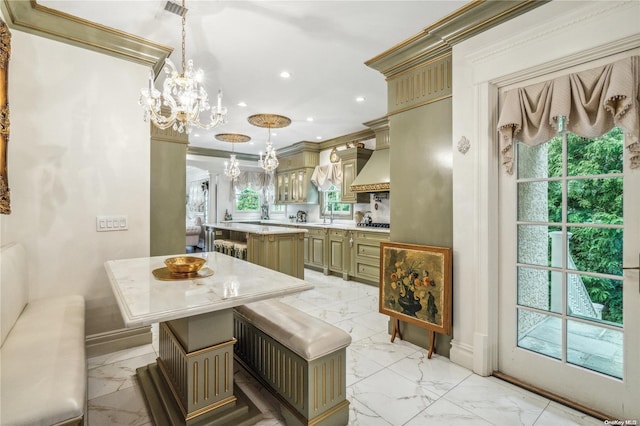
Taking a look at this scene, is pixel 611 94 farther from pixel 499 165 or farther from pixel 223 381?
pixel 223 381

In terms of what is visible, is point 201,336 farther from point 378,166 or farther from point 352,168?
point 352,168

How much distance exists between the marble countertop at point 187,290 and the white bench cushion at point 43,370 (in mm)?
354

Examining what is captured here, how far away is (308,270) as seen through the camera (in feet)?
20.7

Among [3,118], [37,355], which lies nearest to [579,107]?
[37,355]

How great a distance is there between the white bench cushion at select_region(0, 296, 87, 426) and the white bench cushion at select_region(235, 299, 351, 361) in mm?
904

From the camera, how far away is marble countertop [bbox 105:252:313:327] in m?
1.29

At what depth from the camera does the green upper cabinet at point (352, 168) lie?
19.0 feet

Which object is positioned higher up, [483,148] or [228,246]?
[483,148]

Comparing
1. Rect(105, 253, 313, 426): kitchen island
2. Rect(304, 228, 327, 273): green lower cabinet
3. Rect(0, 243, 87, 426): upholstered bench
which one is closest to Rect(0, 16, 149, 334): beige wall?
Rect(0, 243, 87, 426): upholstered bench

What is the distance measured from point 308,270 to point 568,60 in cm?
523

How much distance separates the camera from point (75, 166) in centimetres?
250

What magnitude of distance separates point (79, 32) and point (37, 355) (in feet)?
8.06

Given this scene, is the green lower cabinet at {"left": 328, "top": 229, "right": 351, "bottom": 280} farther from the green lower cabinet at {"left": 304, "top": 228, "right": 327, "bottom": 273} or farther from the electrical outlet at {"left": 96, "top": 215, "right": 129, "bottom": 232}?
the electrical outlet at {"left": 96, "top": 215, "right": 129, "bottom": 232}

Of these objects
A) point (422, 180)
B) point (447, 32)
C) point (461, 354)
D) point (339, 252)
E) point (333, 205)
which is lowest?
point (461, 354)
